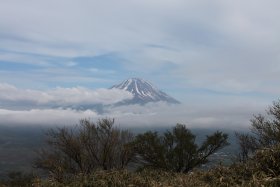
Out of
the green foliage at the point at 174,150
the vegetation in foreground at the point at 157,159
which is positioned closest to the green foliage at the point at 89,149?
the vegetation in foreground at the point at 157,159

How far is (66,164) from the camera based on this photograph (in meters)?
38.2

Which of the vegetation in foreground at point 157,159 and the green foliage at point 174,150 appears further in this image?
the green foliage at point 174,150

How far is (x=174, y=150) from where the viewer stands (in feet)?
155

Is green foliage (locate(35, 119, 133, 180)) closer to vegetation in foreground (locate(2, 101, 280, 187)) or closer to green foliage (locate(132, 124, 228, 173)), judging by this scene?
vegetation in foreground (locate(2, 101, 280, 187))

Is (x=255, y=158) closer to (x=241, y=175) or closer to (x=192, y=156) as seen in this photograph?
(x=241, y=175)

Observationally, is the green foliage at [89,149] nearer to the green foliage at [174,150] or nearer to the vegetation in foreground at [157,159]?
the vegetation in foreground at [157,159]

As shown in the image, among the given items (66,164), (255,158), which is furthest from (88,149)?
(255,158)

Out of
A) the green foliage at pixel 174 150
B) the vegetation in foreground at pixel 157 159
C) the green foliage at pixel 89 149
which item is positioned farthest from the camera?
the green foliage at pixel 174 150

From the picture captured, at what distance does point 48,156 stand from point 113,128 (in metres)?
6.30

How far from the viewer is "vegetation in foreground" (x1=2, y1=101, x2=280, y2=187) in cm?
1780

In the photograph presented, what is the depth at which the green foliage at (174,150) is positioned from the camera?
46.0 m

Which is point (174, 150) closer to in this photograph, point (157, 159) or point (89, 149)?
point (157, 159)

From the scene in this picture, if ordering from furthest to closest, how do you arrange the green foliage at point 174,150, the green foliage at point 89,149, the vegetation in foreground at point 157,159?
the green foliage at point 174,150
the green foliage at point 89,149
the vegetation in foreground at point 157,159

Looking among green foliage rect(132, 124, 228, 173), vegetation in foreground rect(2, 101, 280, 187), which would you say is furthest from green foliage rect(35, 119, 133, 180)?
green foliage rect(132, 124, 228, 173)
